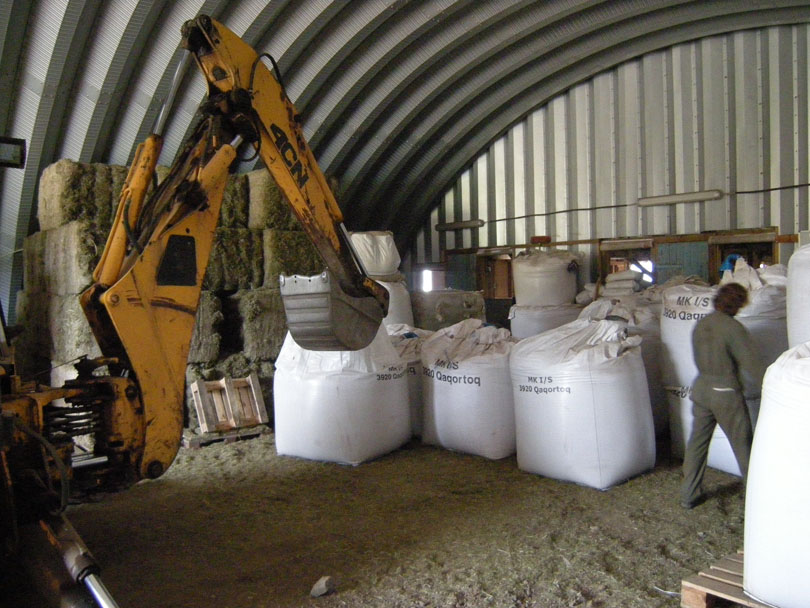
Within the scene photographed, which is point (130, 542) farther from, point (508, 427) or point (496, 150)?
point (496, 150)

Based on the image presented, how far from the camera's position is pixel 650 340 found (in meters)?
4.76

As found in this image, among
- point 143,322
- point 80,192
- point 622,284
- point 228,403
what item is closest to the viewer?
point 143,322

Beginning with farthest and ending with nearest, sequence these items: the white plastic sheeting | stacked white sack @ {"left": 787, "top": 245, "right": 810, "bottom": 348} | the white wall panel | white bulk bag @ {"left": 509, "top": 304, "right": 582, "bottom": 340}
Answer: white bulk bag @ {"left": 509, "top": 304, "right": 582, "bottom": 340} < the white wall panel < the white plastic sheeting < stacked white sack @ {"left": 787, "top": 245, "right": 810, "bottom": 348}

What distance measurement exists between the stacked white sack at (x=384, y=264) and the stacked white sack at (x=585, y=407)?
279cm

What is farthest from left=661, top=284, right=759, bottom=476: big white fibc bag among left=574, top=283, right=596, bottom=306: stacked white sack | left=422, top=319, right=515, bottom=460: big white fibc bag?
left=574, top=283, right=596, bottom=306: stacked white sack

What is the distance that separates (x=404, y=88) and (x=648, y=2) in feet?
8.35

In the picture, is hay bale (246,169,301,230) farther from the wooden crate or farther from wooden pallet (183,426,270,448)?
wooden pallet (183,426,270,448)

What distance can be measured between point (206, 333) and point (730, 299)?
3.97 metres

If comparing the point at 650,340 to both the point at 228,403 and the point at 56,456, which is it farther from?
the point at 56,456

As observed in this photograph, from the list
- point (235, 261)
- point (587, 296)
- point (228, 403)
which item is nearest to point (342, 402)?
point (228, 403)

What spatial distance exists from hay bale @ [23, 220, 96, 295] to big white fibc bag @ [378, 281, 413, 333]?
9.14ft

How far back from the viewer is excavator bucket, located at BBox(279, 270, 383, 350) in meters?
3.53

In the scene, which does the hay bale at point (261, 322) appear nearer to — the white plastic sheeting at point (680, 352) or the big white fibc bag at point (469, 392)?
the big white fibc bag at point (469, 392)

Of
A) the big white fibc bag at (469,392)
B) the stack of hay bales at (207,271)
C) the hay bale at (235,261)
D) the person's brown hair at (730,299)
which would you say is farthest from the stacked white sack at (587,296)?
the person's brown hair at (730,299)
